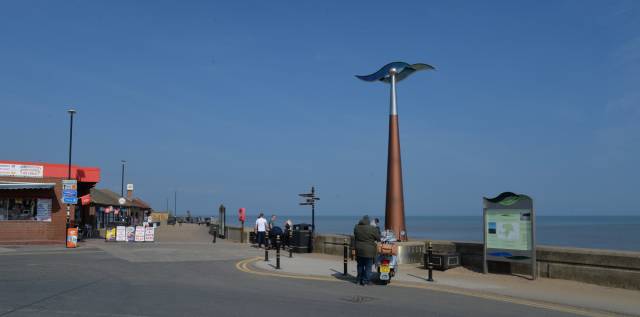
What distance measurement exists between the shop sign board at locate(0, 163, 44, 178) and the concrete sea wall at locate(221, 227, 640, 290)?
68.4 feet

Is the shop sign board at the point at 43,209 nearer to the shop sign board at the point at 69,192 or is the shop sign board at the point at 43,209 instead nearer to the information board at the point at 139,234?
the shop sign board at the point at 69,192

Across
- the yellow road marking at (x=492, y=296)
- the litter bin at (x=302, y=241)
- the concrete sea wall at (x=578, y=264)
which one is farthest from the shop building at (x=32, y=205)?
the concrete sea wall at (x=578, y=264)

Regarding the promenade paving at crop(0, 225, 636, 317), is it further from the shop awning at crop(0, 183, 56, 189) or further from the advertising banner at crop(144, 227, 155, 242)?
the advertising banner at crop(144, 227, 155, 242)

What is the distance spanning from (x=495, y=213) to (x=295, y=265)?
6194 millimetres

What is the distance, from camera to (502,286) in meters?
13.1

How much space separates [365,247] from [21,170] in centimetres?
2125

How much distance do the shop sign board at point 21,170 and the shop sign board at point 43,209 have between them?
1298mm

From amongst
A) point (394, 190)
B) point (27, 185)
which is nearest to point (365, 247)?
point (394, 190)

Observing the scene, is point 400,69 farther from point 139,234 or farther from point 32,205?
point 32,205

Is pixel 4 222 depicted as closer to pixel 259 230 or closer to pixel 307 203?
pixel 259 230

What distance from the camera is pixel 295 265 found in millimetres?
17312

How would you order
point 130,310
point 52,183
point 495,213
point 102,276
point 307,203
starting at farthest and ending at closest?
1. point 52,183
2. point 307,203
3. point 495,213
4. point 102,276
5. point 130,310

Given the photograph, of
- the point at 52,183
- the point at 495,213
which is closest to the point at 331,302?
the point at 495,213

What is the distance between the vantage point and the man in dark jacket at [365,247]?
13.1 meters
